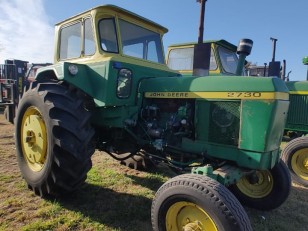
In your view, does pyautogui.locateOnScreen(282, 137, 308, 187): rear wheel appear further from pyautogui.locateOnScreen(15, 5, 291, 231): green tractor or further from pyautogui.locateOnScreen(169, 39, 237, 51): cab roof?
pyautogui.locateOnScreen(169, 39, 237, 51): cab roof

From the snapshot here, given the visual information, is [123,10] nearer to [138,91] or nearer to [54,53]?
[138,91]

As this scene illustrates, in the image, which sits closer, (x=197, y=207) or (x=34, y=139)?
(x=197, y=207)

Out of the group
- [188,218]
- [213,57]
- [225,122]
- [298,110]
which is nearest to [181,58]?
[213,57]

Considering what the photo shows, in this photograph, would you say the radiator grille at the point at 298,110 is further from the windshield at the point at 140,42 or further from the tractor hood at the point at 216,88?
the tractor hood at the point at 216,88

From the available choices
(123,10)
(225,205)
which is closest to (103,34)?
(123,10)

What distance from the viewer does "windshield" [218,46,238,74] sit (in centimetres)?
701

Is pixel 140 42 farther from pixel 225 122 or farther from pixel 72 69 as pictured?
pixel 225 122

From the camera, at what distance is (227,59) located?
719 centimetres

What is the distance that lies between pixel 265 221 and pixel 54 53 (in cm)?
402

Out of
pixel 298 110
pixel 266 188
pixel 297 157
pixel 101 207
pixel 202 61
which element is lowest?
pixel 101 207

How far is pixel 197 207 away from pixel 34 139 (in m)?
2.36

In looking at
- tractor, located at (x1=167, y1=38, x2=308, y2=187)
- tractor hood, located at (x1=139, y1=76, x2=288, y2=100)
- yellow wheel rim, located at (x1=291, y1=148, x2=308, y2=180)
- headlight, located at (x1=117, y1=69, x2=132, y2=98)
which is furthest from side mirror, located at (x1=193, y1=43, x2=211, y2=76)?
yellow wheel rim, located at (x1=291, y1=148, x2=308, y2=180)

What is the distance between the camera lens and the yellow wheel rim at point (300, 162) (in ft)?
18.8

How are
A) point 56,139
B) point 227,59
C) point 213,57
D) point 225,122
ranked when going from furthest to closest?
point 227,59 < point 213,57 < point 225,122 < point 56,139
